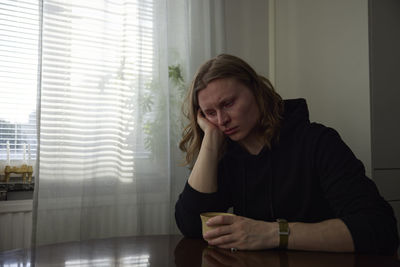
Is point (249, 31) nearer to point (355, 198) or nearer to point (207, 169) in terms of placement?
point (207, 169)

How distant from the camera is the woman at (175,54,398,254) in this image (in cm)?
104

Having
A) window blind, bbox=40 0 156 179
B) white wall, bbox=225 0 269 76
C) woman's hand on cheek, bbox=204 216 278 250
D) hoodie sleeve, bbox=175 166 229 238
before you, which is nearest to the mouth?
hoodie sleeve, bbox=175 166 229 238

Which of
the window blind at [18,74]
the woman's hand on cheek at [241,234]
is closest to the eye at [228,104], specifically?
the woman's hand on cheek at [241,234]

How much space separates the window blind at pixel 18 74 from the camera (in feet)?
5.82

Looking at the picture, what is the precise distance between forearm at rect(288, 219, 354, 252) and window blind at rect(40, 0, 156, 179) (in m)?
1.13

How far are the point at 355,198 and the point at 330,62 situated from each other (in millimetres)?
1262

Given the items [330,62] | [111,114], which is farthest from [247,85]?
[330,62]

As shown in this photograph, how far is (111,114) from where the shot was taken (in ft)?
5.98

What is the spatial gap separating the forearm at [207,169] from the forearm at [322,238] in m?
0.36

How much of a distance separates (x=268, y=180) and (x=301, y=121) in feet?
0.80

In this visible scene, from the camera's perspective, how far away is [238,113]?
4.12 ft

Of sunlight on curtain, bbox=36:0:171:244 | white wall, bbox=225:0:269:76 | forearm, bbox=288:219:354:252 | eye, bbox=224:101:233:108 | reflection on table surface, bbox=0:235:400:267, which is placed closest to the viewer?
reflection on table surface, bbox=0:235:400:267

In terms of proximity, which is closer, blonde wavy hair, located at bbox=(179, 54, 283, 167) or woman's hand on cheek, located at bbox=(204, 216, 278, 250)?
woman's hand on cheek, located at bbox=(204, 216, 278, 250)

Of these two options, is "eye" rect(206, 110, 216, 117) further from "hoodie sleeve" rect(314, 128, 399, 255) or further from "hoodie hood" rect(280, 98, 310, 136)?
"hoodie sleeve" rect(314, 128, 399, 255)
